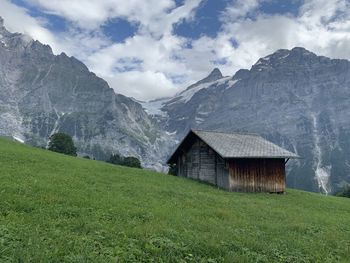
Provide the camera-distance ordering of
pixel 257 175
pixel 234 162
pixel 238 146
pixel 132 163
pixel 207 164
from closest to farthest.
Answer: pixel 234 162
pixel 257 175
pixel 238 146
pixel 207 164
pixel 132 163

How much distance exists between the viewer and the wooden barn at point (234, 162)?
45.1 metres

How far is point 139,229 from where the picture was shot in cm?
1688

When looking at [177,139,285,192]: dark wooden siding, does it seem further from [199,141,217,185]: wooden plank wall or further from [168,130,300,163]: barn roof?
[168,130,300,163]: barn roof

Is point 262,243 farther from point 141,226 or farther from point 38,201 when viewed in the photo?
point 38,201

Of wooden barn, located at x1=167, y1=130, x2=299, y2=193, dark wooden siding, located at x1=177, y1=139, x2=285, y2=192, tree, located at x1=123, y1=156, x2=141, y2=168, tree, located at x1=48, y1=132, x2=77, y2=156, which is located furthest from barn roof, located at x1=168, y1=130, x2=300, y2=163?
tree, located at x1=48, y1=132, x2=77, y2=156

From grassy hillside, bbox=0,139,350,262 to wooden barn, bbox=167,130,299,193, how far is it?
16.1 m

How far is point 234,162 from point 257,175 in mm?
3339

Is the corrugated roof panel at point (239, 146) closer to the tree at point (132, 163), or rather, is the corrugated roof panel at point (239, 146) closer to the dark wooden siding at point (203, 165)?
the dark wooden siding at point (203, 165)

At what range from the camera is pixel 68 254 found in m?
12.8

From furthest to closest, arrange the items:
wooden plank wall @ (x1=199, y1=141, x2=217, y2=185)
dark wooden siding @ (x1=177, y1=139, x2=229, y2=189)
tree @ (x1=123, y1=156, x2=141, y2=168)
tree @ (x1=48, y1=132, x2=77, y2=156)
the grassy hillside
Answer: tree @ (x1=48, y1=132, x2=77, y2=156) → tree @ (x1=123, y1=156, x2=141, y2=168) → wooden plank wall @ (x1=199, y1=141, x2=217, y2=185) → dark wooden siding @ (x1=177, y1=139, x2=229, y2=189) → the grassy hillside

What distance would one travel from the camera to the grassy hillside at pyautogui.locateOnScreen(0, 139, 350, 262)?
1361 centimetres

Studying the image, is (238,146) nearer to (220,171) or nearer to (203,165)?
(220,171)

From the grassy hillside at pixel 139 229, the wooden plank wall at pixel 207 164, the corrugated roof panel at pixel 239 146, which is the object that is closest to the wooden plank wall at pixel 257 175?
the corrugated roof panel at pixel 239 146

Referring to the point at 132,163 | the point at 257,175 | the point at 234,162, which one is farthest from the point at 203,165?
the point at 132,163
